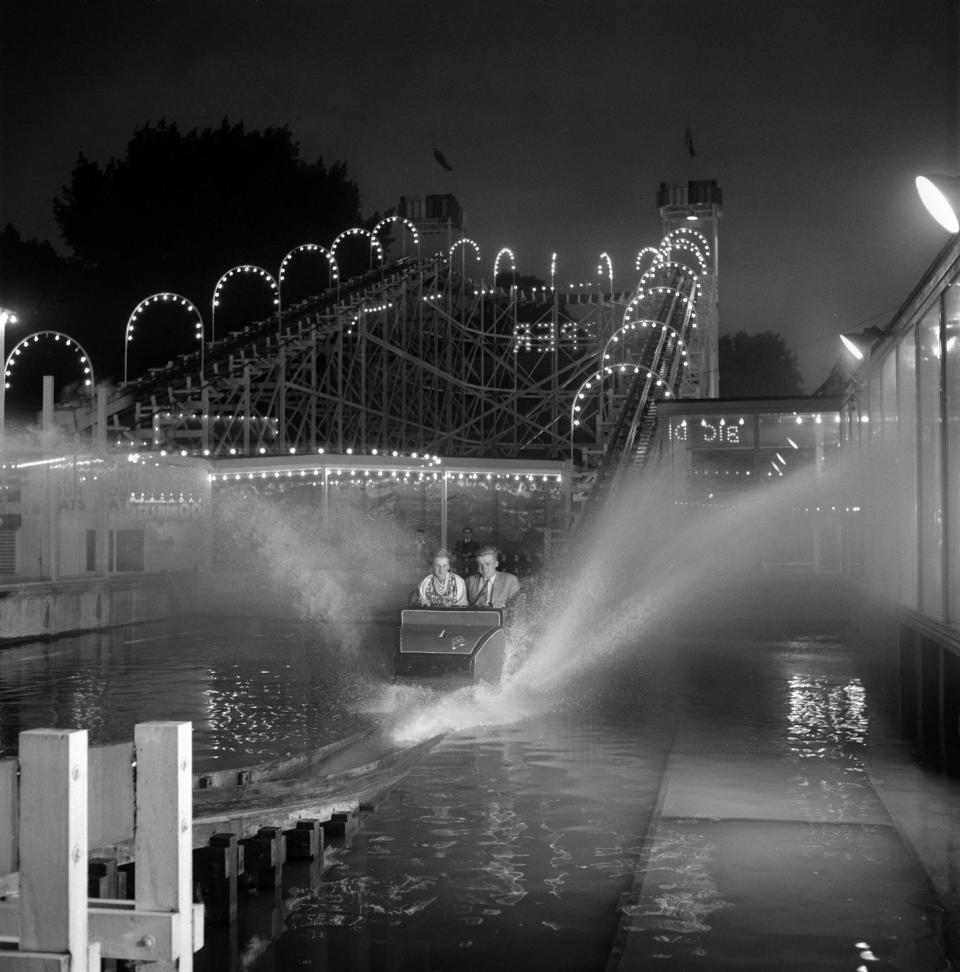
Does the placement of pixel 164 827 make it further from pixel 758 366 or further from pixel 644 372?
pixel 758 366

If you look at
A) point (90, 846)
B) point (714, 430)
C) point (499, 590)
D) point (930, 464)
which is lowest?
point (90, 846)

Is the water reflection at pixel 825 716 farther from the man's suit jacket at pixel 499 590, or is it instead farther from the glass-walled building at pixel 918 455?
the man's suit jacket at pixel 499 590

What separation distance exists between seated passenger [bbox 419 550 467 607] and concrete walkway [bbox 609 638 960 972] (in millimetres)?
3134

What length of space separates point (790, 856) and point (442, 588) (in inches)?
287

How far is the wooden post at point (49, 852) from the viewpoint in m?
3.46

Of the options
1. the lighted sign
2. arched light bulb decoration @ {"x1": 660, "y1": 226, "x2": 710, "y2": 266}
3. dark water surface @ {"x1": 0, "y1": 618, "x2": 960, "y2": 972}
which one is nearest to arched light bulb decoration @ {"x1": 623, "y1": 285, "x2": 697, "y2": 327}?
arched light bulb decoration @ {"x1": 660, "y1": 226, "x2": 710, "y2": 266}

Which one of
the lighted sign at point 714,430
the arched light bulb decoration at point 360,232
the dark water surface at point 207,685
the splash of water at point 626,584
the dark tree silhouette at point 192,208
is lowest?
the dark water surface at point 207,685

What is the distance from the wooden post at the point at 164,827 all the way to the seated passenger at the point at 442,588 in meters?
9.59

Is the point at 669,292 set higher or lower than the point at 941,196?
higher

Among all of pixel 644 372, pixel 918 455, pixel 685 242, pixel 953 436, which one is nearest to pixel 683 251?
pixel 685 242

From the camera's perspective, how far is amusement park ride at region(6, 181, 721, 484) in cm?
3716

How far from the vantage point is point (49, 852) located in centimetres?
347

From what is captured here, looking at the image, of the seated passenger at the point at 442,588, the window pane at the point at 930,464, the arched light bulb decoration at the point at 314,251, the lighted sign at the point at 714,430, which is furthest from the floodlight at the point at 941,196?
the arched light bulb decoration at the point at 314,251

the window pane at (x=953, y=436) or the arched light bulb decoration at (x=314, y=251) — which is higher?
the arched light bulb decoration at (x=314, y=251)
